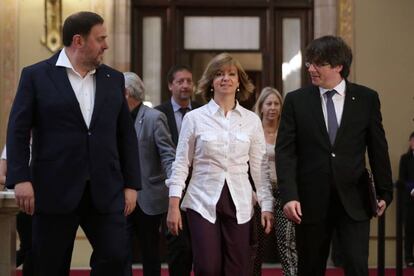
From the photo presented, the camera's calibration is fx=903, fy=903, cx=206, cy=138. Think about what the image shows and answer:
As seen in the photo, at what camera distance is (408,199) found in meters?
9.73

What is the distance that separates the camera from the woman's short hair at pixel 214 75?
5.45 meters

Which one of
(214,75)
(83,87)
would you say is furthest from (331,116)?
(83,87)

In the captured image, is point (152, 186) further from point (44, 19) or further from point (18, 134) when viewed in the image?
point (44, 19)

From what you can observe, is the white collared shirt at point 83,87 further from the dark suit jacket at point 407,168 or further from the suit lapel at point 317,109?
the dark suit jacket at point 407,168

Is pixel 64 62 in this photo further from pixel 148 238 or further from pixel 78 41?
pixel 148 238

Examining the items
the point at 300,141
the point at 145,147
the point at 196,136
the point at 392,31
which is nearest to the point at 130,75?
the point at 145,147

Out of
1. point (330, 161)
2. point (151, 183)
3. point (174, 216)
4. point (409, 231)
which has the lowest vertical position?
point (409, 231)

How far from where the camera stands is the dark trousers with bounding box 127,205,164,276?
6.60 m

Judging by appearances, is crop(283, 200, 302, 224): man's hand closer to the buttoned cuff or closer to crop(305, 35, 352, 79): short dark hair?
the buttoned cuff

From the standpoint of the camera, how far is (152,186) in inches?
263

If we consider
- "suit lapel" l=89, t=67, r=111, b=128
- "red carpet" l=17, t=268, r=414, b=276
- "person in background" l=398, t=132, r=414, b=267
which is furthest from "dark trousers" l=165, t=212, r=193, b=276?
"person in background" l=398, t=132, r=414, b=267

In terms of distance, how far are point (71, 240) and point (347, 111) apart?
64.3 inches

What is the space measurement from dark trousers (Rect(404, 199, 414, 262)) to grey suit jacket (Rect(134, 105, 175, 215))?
3.96 metres

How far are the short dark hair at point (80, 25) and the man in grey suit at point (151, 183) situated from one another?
1.96 metres
